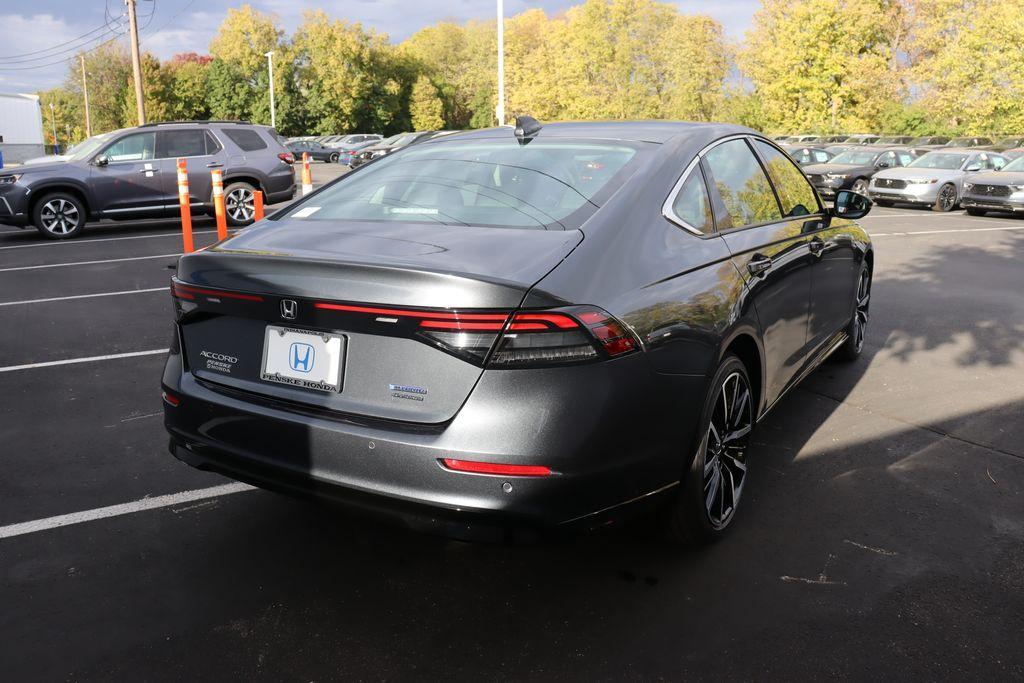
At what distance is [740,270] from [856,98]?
46023 mm

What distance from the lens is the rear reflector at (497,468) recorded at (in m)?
2.45

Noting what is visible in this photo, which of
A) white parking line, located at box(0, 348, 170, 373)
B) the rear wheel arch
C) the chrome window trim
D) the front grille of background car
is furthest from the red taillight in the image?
the front grille of background car

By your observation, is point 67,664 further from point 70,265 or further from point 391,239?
point 70,265

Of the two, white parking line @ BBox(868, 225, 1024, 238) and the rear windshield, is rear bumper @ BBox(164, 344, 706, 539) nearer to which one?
the rear windshield

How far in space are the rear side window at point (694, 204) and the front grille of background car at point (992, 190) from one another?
17.4 m

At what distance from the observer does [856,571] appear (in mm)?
3156

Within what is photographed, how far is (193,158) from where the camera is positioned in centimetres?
1445

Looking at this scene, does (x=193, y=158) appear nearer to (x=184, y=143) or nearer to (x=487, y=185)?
(x=184, y=143)

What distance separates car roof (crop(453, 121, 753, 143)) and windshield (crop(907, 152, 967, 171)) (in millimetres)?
19051

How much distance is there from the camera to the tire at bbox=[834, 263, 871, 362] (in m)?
5.81

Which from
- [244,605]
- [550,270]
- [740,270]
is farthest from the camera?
[740,270]

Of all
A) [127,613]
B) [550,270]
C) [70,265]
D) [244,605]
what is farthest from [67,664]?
[70,265]

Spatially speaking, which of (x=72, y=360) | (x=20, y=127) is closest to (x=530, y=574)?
(x=72, y=360)

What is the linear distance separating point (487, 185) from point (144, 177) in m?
12.5
